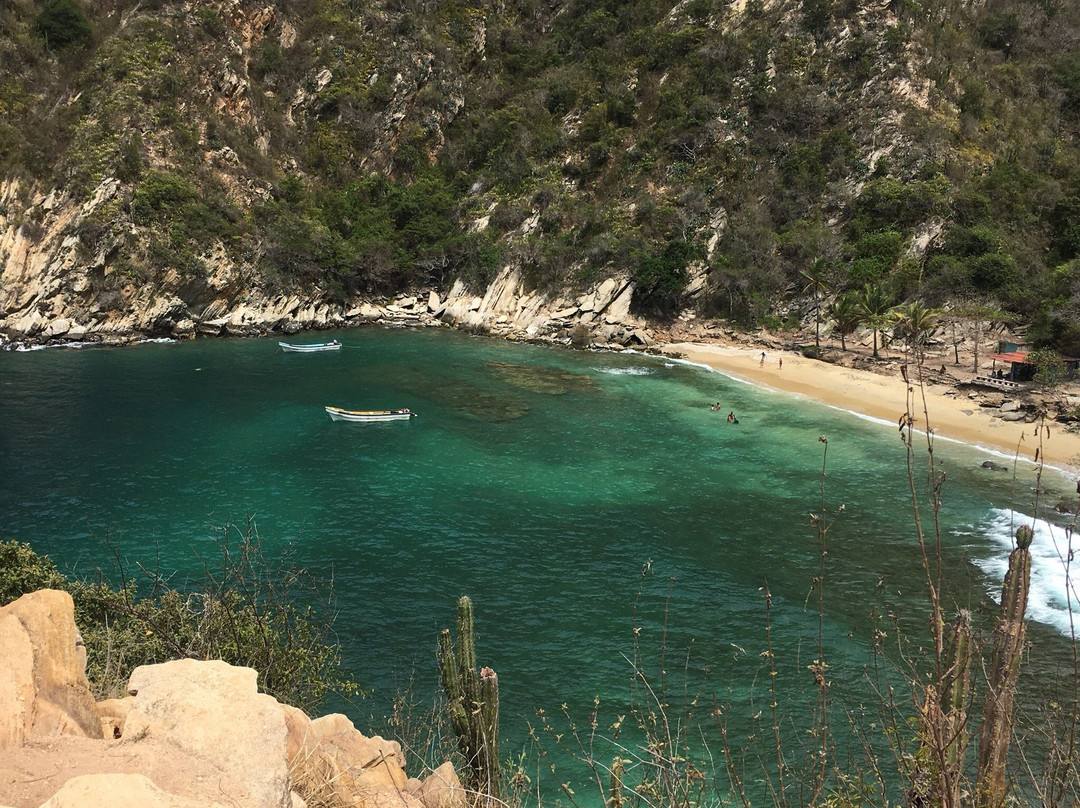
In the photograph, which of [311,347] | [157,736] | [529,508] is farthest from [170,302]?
[157,736]

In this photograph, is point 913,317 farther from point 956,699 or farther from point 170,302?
point 170,302

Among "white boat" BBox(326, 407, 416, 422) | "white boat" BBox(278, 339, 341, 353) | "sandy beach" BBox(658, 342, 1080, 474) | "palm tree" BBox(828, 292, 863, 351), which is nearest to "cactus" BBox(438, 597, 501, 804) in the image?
"sandy beach" BBox(658, 342, 1080, 474)

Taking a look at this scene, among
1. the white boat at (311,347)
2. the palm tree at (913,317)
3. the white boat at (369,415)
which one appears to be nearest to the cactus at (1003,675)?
the white boat at (369,415)

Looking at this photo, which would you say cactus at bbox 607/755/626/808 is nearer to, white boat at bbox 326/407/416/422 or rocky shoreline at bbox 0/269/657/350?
white boat at bbox 326/407/416/422

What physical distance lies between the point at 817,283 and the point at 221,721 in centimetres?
6158

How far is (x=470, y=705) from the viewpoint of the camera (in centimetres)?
931

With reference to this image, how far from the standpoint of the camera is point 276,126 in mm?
82375

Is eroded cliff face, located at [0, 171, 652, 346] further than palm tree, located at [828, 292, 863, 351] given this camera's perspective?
Yes

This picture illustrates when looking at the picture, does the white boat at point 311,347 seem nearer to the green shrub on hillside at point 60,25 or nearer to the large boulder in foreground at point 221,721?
the green shrub on hillside at point 60,25

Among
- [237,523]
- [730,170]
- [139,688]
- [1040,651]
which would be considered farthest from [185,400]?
[730,170]

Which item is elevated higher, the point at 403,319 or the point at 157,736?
the point at 403,319

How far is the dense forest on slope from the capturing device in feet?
212

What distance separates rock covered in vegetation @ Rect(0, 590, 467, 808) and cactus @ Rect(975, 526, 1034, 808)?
3.76 m

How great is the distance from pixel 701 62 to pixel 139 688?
8379cm
